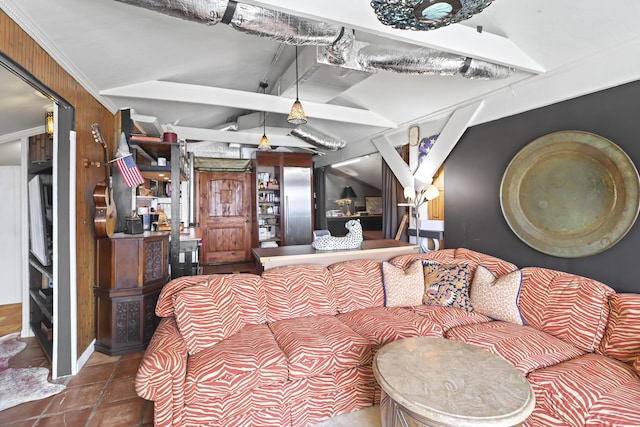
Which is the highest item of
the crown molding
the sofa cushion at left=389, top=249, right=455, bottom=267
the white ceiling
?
the white ceiling

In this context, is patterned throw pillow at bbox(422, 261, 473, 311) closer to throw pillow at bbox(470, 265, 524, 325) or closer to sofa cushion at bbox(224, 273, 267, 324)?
throw pillow at bbox(470, 265, 524, 325)

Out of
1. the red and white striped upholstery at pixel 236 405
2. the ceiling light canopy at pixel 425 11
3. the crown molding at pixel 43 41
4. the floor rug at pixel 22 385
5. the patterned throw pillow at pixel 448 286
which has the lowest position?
the floor rug at pixel 22 385

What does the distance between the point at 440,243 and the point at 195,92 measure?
342cm

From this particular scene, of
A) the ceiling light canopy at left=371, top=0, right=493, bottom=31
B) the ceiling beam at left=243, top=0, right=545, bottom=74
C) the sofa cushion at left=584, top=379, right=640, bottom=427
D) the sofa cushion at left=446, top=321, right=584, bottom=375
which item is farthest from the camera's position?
the sofa cushion at left=446, top=321, right=584, bottom=375

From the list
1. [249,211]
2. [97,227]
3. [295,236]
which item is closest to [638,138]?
[97,227]

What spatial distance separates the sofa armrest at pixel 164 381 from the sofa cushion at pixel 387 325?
47.0 inches

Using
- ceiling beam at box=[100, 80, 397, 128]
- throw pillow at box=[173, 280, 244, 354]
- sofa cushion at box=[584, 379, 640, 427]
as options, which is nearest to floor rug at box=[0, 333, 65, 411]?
throw pillow at box=[173, 280, 244, 354]

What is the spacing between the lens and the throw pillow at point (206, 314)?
6.31 feet

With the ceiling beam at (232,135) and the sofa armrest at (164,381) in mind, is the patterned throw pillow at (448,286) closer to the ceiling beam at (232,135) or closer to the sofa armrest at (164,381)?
the sofa armrest at (164,381)

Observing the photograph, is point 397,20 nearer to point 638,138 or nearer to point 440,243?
point 638,138

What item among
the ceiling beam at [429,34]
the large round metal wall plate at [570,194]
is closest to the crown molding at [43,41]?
the ceiling beam at [429,34]

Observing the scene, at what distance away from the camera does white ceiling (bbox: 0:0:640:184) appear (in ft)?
6.19

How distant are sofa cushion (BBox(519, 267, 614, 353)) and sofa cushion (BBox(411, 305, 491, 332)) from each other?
0.35 meters

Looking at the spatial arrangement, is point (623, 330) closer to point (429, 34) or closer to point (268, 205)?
point (429, 34)
